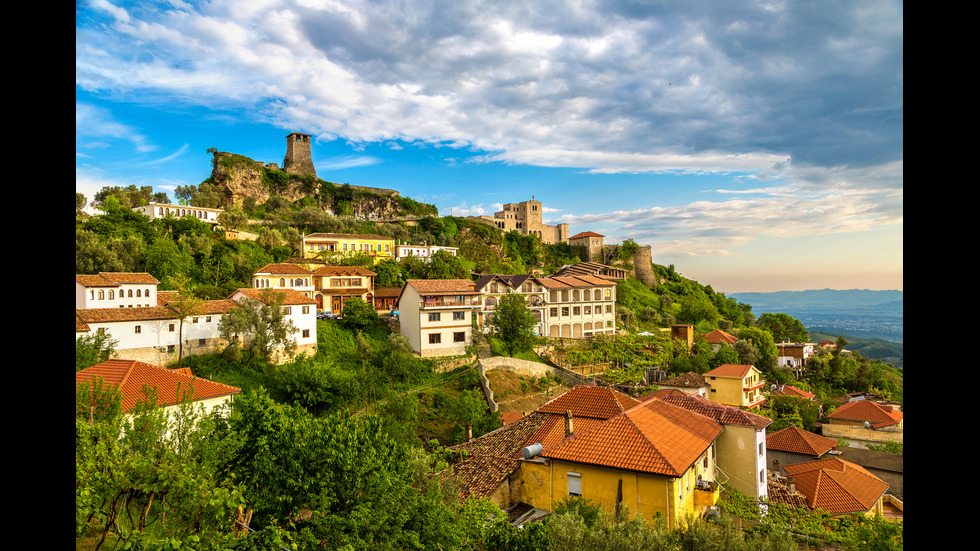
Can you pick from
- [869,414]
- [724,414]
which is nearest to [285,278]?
[724,414]

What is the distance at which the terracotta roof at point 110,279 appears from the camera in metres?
28.5

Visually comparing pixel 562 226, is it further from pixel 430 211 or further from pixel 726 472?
pixel 726 472

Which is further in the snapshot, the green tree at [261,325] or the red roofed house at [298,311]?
the red roofed house at [298,311]

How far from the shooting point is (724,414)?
17.5 meters

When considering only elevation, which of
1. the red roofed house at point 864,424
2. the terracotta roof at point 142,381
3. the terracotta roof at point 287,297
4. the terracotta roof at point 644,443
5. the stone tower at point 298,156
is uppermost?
the stone tower at point 298,156

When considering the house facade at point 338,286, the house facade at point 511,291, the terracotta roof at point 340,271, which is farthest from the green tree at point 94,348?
the house facade at point 511,291

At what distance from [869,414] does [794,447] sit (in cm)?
1146

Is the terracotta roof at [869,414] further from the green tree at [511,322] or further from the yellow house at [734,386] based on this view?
the green tree at [511,322]

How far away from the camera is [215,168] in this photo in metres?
66.2

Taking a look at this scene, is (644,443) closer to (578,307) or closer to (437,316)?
(437,316)

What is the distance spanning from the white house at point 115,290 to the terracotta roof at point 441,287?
16.8 metres

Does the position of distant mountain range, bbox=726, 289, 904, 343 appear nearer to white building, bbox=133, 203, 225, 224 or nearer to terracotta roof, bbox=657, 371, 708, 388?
terracotta roof, bbox=657, 371, 708, 388

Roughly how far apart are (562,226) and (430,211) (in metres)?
27.4
